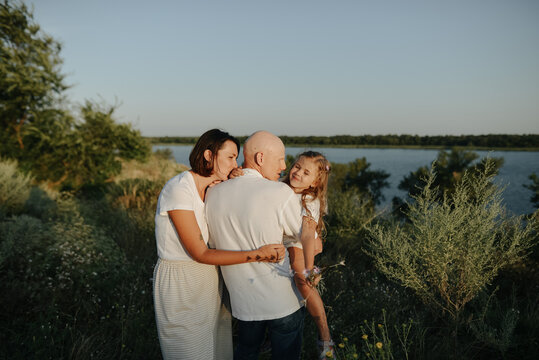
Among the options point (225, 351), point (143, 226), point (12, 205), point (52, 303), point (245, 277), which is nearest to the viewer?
point (245, 277)

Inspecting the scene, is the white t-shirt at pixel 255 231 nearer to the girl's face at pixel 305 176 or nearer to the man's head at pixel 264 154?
the man's head at pixel 264 154

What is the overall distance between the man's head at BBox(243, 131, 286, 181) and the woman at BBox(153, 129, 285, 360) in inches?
5.2

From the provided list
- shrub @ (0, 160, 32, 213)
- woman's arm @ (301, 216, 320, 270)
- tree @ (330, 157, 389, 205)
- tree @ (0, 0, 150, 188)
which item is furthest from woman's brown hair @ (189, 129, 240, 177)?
tree @ (0, 0, 150, 188)

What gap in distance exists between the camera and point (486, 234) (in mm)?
3152

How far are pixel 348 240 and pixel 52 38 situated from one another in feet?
44.6

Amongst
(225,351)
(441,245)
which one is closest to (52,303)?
(225,351)

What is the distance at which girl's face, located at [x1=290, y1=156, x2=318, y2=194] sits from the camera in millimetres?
2623

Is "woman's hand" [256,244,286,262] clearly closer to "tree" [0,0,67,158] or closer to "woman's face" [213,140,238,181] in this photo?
"woman's face" [213,140,238,181]

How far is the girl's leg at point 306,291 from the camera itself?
2014mm

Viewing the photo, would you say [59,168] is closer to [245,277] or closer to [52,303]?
[52,303]

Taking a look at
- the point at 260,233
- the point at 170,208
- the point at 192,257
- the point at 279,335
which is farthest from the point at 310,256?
the point at 170,208

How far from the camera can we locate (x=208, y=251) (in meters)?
1.86

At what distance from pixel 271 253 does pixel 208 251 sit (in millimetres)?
390

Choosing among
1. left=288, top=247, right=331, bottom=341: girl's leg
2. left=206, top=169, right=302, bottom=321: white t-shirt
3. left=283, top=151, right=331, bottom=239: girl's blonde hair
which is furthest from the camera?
left=283, top=151, right=331, bottom=239: girl's blonde hair
